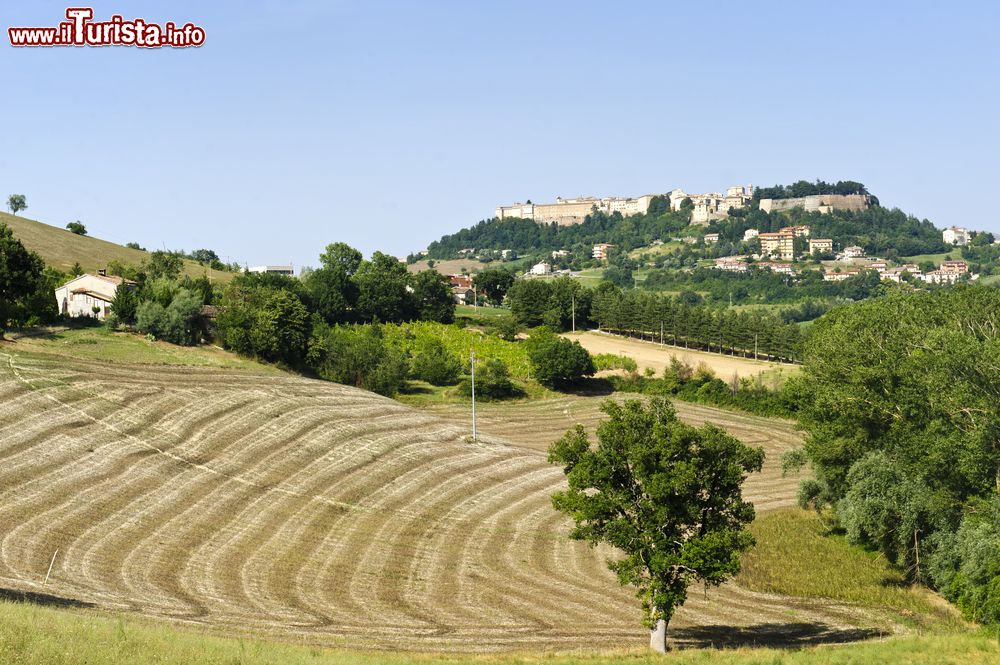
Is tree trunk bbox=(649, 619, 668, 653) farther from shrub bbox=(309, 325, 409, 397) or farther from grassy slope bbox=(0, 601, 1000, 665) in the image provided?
shrub bbox=(309, 325, 409, 397)

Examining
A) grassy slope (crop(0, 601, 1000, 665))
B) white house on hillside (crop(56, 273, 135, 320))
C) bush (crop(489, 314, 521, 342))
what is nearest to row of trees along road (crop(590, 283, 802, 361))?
bush (crop(489, 314, 521, 342))

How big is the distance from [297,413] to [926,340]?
42.7 metres

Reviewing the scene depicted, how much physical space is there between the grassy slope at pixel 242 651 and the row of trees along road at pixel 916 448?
8176 millimetres

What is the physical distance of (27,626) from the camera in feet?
92.8

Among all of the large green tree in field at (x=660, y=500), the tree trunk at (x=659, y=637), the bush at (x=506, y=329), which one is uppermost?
the bush at (x=506, y=329)

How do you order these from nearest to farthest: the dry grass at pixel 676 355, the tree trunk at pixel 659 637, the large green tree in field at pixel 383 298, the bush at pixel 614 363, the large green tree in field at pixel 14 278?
the tree trunk at pixel 659 637, the large green tree in field at pixel 14 278, the bush at pixel 614 363, the dry grass at pixel 676 355, the large green tree in field at pixel 383 298

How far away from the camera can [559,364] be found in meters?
109

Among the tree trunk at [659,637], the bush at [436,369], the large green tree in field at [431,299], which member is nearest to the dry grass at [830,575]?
the tree trunk at [659,637]

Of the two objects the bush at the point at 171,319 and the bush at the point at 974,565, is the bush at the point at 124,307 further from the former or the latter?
the bush at the point at 974,565

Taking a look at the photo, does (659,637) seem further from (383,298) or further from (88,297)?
(383,298)

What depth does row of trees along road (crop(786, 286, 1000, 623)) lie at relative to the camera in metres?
50.2

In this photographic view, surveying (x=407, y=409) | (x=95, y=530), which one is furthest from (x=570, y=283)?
(x=95, y=530)

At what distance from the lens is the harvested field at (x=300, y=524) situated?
140ft

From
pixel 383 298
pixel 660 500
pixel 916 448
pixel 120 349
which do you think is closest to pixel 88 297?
pixel 120 349
